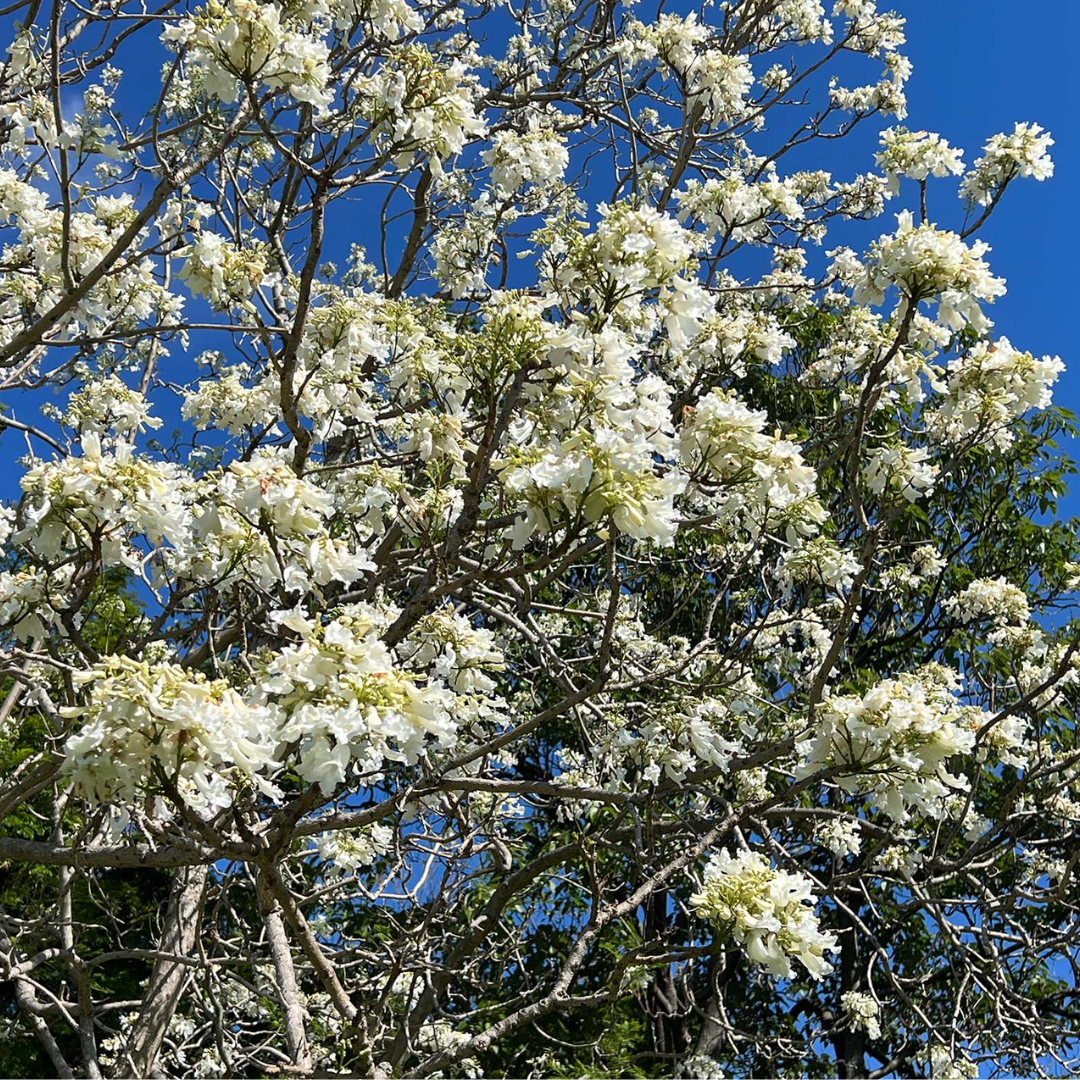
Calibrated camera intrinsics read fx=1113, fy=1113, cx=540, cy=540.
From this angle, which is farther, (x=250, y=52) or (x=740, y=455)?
(x=250, y=52)

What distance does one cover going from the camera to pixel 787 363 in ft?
41.5

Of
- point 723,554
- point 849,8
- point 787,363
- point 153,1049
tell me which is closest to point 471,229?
point 723,554

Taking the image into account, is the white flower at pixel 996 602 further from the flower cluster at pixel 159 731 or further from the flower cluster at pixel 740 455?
the flower cluster at pixel 159 731

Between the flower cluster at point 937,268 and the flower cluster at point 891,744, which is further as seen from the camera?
the flower cluster at point 937,268

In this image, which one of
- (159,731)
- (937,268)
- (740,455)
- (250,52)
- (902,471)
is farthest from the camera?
(902,471)

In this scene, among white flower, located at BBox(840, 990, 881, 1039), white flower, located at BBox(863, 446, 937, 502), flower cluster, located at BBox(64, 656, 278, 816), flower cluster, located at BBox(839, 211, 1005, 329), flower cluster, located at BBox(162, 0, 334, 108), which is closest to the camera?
flower cluster, located at BBox(64, 656, 278, 816)

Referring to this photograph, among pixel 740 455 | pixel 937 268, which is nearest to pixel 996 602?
pixel 937 268

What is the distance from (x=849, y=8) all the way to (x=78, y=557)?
21.3 feet

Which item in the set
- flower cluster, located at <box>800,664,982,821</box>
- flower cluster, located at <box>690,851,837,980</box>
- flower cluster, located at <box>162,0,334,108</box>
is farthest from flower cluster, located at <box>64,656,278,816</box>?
flower cluster, located at <box>162,0,334,108</box>

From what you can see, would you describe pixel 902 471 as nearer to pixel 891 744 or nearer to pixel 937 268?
pixel 937 268

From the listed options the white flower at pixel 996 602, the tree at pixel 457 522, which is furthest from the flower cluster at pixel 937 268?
the white flower at pixel 996 602

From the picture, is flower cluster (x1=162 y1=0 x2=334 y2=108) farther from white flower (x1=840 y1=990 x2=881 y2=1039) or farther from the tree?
white flower (x1=840 y1=990 x2=881 y2=1039)

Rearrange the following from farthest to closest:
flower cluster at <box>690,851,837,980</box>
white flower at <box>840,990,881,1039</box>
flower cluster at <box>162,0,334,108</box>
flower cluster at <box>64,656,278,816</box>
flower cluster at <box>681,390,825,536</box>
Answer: white flower at <box>840,990,881,1039</box> < flower cluster at <box>162,0,334,108</box> < flower cluster at <box>681,390,825,536</box> < flower cluster at <box>690,851,837,980</box> < flower cluster at <box>64,656,278,816</box>

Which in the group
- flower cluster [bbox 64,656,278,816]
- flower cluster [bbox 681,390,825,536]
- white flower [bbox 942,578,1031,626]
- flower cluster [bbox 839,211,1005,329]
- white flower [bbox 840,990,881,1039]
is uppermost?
white flower [bbox 942,578,1031,626]
